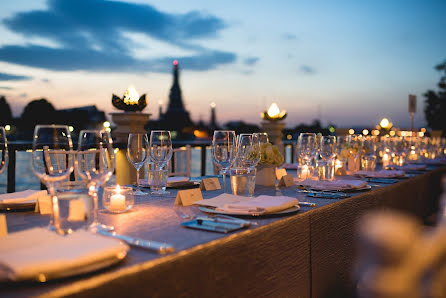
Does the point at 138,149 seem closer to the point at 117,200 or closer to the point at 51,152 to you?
the point at 117,200

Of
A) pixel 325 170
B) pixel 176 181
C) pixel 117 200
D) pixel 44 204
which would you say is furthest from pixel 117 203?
pixel 325 170

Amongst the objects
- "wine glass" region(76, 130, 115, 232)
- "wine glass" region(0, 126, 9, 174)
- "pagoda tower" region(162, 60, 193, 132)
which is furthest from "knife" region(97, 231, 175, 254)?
"pagoda tower" region(162, 60, 193, 132)

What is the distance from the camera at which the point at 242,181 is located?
5.32 ft

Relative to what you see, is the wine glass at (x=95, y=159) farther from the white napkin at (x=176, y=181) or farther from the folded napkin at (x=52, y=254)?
the white napkin at (x=176, y=181)

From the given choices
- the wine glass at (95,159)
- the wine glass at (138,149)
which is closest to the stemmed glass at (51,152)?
the wine glass at (95,159)

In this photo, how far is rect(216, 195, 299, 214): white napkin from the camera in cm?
123

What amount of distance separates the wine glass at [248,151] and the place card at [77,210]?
93 cm

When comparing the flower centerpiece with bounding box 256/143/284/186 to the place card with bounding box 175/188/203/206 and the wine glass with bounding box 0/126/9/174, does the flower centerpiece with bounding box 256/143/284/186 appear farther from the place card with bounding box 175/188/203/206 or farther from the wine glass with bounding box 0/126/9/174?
the wine glass with bounding box 0/126/9/174

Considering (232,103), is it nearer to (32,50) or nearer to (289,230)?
(32,50)

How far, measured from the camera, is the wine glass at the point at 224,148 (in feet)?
5.58

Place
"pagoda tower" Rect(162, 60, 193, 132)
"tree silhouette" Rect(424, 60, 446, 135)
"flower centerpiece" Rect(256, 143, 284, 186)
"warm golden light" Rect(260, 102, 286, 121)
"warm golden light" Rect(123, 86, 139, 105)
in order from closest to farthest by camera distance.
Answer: "flower centerpiece" Rect(256, 143, 284, 186) → "warm golden light" Rect(123, 86, 139, 105) → "warm golden light" Rect(260, 102, 286, 121) → "tree silhouette" Rect(424, 60, 446, 135) → "pagoda tower" Rect(162, 60, 193, 132)

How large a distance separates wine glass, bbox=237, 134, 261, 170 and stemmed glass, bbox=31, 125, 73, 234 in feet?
2.90

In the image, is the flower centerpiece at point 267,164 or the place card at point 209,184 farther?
the flower centerpiece at point 267,164

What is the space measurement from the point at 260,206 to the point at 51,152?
64cm
